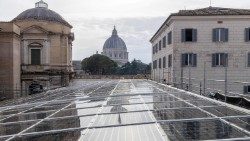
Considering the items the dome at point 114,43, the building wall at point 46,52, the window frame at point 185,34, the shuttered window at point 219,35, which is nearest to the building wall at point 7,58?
the building wall at point 46,52

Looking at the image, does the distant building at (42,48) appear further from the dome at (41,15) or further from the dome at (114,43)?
the dome at (114,43)

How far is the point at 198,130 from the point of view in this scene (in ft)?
29.0

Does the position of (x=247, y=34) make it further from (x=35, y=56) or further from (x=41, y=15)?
(x=41, y=15)

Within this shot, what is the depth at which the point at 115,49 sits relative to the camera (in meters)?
176

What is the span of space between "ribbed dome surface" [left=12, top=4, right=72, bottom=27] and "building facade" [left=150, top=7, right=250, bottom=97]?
21.3m

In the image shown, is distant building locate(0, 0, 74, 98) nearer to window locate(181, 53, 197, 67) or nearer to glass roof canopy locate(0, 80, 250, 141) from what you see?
window locate(181, 53, 197, 67)

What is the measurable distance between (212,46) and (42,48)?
2441 centimetres

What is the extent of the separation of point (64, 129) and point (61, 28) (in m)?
48.2

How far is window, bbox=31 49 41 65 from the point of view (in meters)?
53.4

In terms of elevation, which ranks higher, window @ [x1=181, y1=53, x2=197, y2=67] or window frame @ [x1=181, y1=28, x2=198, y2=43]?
window frame @ [x1=181, y1=28, x2=198, y2=43]

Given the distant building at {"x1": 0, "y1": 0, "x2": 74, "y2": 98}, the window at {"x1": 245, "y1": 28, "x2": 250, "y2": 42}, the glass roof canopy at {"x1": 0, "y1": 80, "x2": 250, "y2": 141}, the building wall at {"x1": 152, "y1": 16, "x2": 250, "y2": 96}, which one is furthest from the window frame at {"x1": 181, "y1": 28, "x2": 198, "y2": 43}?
the glass roof canopy at {"x1": 0, "y1": 80, "x2": 250, "y2": 141}

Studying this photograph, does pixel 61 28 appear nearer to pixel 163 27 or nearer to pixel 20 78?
pixel 20 78

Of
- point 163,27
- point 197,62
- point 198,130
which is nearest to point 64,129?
point 198,130

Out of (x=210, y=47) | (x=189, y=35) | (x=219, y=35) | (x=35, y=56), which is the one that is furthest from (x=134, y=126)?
(x=35, y=56)
